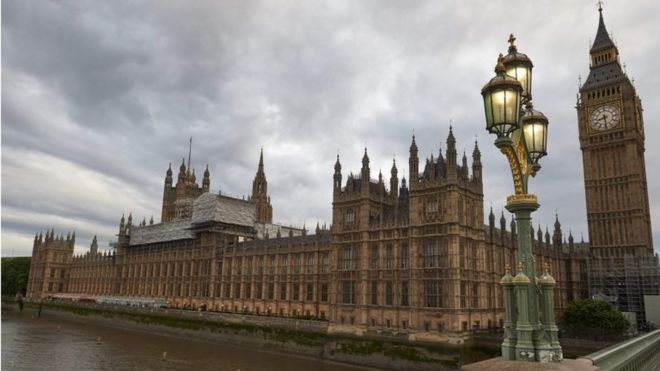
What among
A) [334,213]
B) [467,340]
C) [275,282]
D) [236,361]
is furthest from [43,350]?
[467,340]

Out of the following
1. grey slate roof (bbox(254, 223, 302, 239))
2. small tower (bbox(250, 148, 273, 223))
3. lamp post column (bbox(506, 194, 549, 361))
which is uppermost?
small tower (bbox(250, 148, 273, 223))

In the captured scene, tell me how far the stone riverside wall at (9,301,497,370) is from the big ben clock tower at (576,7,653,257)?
1857 inches

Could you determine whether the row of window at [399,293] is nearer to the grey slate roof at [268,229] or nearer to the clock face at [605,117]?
the grey slate roof at [268,229]

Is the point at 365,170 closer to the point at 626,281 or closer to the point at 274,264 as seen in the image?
the point at 274,264

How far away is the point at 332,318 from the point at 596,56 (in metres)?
73.3

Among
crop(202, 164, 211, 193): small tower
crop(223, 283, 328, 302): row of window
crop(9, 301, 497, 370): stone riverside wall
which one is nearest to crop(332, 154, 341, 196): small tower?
crop(223, 283, 328, 302): row of window

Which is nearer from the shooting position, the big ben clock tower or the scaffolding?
the scaffolding

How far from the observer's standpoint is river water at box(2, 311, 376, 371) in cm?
5484

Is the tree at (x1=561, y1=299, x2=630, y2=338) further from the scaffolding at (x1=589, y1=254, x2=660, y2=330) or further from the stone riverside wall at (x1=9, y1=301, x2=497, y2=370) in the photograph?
the scaffolding at (x1=589, y1=254, x2=660, y2=330)

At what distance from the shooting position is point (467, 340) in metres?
52.5

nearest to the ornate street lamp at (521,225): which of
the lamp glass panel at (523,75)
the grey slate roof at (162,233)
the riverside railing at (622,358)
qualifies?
the lamp glass panel at (523,75)

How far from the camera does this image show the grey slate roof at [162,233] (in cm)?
11219

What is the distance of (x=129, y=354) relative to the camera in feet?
211

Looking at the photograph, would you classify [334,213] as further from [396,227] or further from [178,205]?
[178,205]
